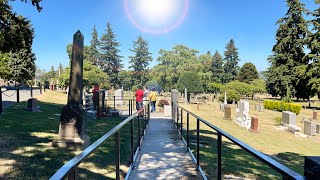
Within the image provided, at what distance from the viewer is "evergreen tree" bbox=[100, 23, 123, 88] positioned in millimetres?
84000

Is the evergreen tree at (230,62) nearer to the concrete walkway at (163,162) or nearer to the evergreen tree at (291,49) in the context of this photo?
the evergreen tree at (291,49)

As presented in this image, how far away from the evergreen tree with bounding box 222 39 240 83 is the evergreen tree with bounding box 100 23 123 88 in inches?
1338

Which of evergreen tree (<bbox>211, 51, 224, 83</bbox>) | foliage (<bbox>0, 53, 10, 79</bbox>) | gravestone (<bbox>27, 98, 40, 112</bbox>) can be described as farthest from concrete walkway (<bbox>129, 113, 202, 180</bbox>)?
evergreen tree (<bbox>211, 51, 224, 83</bbox>)

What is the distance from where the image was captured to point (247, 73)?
8794cm

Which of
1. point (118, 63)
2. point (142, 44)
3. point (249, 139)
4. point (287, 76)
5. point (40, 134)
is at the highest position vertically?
point (142, 44)

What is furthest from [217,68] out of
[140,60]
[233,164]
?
[233,164]

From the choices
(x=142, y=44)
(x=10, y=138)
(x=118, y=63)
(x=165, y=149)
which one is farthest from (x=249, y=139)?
(x=142, y=44)

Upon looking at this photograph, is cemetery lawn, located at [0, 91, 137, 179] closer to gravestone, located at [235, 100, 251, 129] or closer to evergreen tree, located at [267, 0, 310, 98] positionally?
gravestone, located at [235, 100, 251, 129]

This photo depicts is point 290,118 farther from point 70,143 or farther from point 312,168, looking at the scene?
point 312,168

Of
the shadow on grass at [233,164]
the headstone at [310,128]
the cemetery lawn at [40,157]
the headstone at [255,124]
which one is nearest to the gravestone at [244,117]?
the headstone at [255,124]

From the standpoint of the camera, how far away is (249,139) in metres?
13.7

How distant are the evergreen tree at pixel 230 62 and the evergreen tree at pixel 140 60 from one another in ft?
86.0

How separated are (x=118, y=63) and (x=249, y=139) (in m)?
77.2

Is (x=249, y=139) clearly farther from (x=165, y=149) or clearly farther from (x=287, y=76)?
(x=287, y=76)
